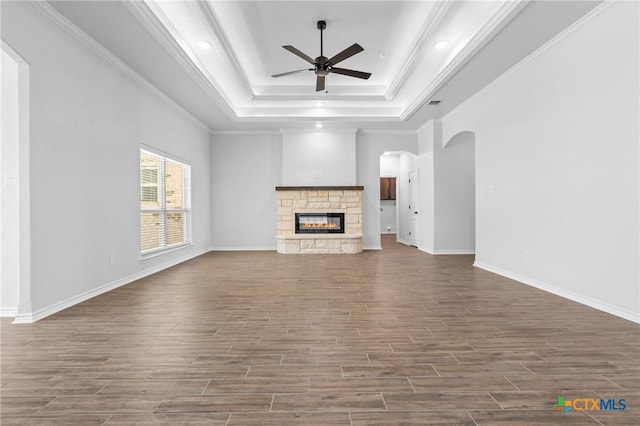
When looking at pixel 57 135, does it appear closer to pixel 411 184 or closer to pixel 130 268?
pixel 130 268

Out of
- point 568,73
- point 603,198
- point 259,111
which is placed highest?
point 259,111

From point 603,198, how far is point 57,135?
5256 millimetres

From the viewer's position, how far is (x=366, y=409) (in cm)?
157

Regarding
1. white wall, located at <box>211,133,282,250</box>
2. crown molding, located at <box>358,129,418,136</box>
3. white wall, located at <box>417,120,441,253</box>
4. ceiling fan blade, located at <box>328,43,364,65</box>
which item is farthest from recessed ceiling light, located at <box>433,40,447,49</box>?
white wall, located at <box>211,133,282,250</box>

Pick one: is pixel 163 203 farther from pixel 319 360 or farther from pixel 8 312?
pixel 319 360

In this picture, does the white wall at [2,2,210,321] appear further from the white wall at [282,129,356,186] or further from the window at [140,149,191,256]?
the white wall at [282,129,356,186]

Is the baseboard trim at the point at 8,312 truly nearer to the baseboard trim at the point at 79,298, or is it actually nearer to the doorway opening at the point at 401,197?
the baseboard trim at the point at 79,298

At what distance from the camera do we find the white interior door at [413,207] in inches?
325

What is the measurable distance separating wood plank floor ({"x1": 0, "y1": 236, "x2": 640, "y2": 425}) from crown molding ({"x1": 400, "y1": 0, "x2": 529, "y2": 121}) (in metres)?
2.87

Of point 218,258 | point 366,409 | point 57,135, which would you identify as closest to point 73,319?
point 57,135

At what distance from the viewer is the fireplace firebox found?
772 centimetres

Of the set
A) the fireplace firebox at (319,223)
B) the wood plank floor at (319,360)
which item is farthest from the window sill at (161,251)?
the fireplace firebox at (319,223)

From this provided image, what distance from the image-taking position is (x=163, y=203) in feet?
18.5

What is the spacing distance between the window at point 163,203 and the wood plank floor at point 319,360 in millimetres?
1637
